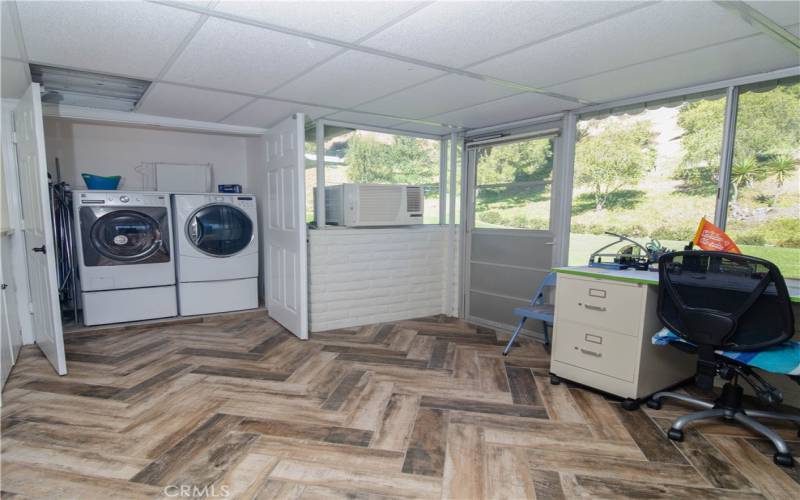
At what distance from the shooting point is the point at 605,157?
3189mm

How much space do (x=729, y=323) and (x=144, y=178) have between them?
4854mm

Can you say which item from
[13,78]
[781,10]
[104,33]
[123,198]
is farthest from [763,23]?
[123,198]

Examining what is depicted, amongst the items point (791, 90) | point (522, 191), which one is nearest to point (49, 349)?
point (522, 191)

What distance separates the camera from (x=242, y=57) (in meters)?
2.16

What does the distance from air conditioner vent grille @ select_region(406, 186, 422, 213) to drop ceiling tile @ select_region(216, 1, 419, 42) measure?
219 centimetres

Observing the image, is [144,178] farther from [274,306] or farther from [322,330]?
[322,330]

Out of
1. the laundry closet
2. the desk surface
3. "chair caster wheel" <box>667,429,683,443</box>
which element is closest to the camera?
"chair caster wheel" <box>667,429,683,443</box>

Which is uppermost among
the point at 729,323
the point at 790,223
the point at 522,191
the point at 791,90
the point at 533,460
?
the point at 791,90

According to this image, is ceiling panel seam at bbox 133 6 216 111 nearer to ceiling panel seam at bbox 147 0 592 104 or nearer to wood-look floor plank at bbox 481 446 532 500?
ceiling panel seam at bbox 147 0 592 104

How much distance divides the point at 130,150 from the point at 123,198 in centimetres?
78

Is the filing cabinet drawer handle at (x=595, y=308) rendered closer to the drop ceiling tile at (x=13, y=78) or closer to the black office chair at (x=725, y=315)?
the black office chair at (x=725, y=315)

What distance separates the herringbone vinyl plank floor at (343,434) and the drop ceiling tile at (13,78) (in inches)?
74.4

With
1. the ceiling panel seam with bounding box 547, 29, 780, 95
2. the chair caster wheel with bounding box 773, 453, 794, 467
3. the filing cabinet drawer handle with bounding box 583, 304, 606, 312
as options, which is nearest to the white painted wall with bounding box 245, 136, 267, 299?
the ceiling panel seam with bounding box 547, 29, 780, 95

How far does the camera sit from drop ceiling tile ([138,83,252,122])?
2.79 metres
